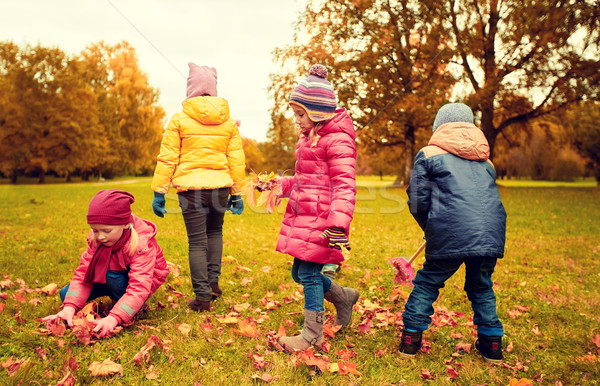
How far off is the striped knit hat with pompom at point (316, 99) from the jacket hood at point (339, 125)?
0.15ft

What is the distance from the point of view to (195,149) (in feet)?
12.5

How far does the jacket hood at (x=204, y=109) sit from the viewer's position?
3.76m

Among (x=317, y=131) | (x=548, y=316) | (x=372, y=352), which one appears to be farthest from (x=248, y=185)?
(x=548, y=316)

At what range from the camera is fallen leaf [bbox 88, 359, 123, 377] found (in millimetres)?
2576

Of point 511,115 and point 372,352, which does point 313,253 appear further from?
point 511,115

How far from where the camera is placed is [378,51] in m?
20.8

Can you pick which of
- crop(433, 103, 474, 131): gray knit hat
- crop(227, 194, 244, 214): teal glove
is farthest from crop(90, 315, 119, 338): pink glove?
crop(433, 103, 474, 131): gray knit hat

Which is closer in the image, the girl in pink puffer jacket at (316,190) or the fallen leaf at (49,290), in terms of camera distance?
the girl in pink puffer jacket at (316,190)

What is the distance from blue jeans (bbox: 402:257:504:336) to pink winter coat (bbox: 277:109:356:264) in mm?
654

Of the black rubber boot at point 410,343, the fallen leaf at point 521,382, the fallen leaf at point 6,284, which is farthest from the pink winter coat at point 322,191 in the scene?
the fallen leaf at point 6,284

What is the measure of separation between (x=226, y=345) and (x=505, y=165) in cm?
4764

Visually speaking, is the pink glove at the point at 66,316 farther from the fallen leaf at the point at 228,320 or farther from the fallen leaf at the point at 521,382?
the fallen leaf at the point at 521,382

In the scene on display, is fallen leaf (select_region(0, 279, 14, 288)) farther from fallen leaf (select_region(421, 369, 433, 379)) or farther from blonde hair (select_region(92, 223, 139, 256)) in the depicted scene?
fallen leaf (select_region(421, 369, 433, 379))

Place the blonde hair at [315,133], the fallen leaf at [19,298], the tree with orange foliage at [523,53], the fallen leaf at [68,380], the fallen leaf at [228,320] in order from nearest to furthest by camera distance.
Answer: the fallen leaf at [68,380], the blonde hair at [315,133], the fallen leaf at [228,320], the fallen leaf at [19,298], the tree with orange foliage at [523,53]
